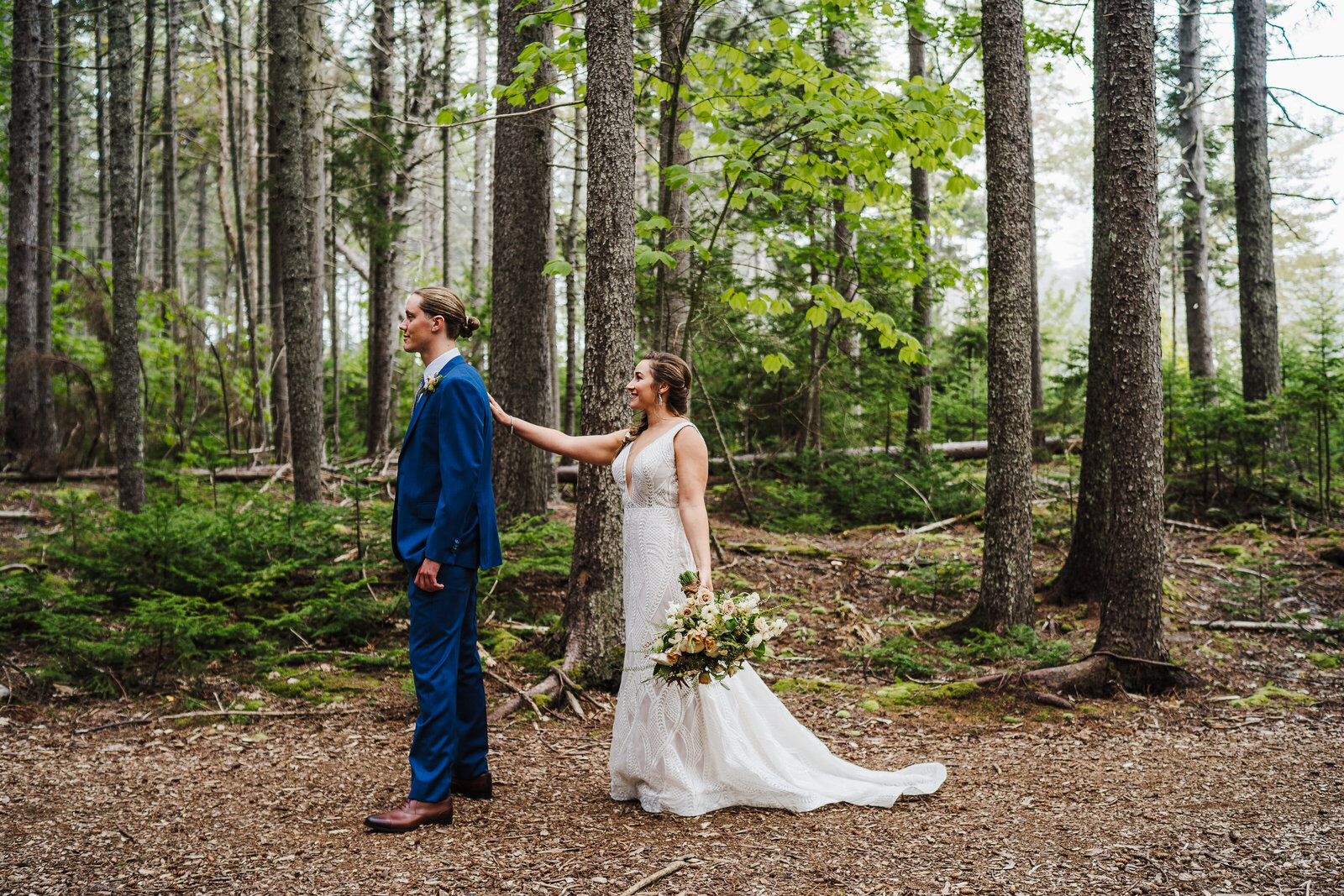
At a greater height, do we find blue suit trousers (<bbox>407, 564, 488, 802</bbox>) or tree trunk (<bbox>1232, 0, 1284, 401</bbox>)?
tree trunk (<bbox>1232, 0, 1284, 401</bbox>)

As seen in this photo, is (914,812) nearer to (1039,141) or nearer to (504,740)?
(504,740)

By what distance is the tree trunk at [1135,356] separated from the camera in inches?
231

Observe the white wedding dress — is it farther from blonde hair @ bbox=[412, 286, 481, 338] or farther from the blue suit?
blonde hair @ bbox=[412, 286, 481, 338]

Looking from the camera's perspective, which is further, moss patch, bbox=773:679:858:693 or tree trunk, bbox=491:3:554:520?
tree trunk, bbox=491:3:554:520

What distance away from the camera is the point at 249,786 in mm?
4270

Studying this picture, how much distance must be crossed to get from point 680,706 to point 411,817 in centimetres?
127

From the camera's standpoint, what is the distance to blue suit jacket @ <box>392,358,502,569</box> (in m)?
3.73

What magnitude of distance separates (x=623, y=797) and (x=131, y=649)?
12.3 feet

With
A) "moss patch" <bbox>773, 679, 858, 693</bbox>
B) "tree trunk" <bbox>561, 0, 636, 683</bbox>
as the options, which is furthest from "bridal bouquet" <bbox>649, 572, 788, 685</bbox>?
"moss patch" <bbox>773, 679, 858, 693</bbox>

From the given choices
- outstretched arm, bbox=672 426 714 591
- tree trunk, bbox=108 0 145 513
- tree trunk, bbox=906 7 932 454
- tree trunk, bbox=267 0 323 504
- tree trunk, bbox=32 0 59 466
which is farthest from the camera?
tree trunk, bbox=906 7 932 454

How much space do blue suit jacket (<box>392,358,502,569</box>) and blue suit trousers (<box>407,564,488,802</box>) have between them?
0.12 metres

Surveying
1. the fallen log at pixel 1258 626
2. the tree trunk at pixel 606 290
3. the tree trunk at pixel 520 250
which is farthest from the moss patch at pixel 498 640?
the fallen log at pixel 1258 626

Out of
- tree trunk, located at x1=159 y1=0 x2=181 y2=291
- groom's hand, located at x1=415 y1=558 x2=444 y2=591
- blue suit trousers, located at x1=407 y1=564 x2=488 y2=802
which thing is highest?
tree trunk, located at x1=159 y1=0 x2=181 y2=291

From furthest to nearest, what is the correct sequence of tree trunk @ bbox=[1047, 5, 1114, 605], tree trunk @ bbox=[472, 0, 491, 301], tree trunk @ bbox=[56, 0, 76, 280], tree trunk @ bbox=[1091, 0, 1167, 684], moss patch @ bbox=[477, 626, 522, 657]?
tree trunk @ bbox=[472, 0, 491, 301] < tree trunk @ bbox=[56, 0, 76, 280] < tree trunk @ bbox=[1047, 5, 1114, 605] < moss patch @ bbox=[477, 626, 522, 657] < tree trunk @ bbox=[1091, 0, 1167, 684]
